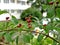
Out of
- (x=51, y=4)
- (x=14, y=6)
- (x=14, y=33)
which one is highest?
(x=51, y=4)

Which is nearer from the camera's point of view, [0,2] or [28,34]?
[28,34]

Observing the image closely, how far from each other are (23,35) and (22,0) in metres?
20.2

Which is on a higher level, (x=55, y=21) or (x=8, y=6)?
(x=55, y=21)

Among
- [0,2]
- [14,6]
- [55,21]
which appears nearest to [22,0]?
[14,6]

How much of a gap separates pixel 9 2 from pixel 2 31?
64.3ft

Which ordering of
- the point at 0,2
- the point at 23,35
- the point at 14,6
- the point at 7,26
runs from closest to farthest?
the point at 23,35, the point at 7,26, the point at 0,2, the point at 14,6

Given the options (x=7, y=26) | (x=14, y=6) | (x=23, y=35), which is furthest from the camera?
(x=14, y=6)

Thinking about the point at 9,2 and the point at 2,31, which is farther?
the point at 9,2

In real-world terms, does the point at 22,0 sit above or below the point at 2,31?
below

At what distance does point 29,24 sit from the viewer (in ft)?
3.72

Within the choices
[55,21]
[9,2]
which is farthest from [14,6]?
[55,21]

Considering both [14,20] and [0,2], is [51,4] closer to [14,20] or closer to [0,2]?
[14,20]

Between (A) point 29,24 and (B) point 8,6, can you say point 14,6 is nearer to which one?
(B) point 8,6

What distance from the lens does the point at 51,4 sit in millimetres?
1113
